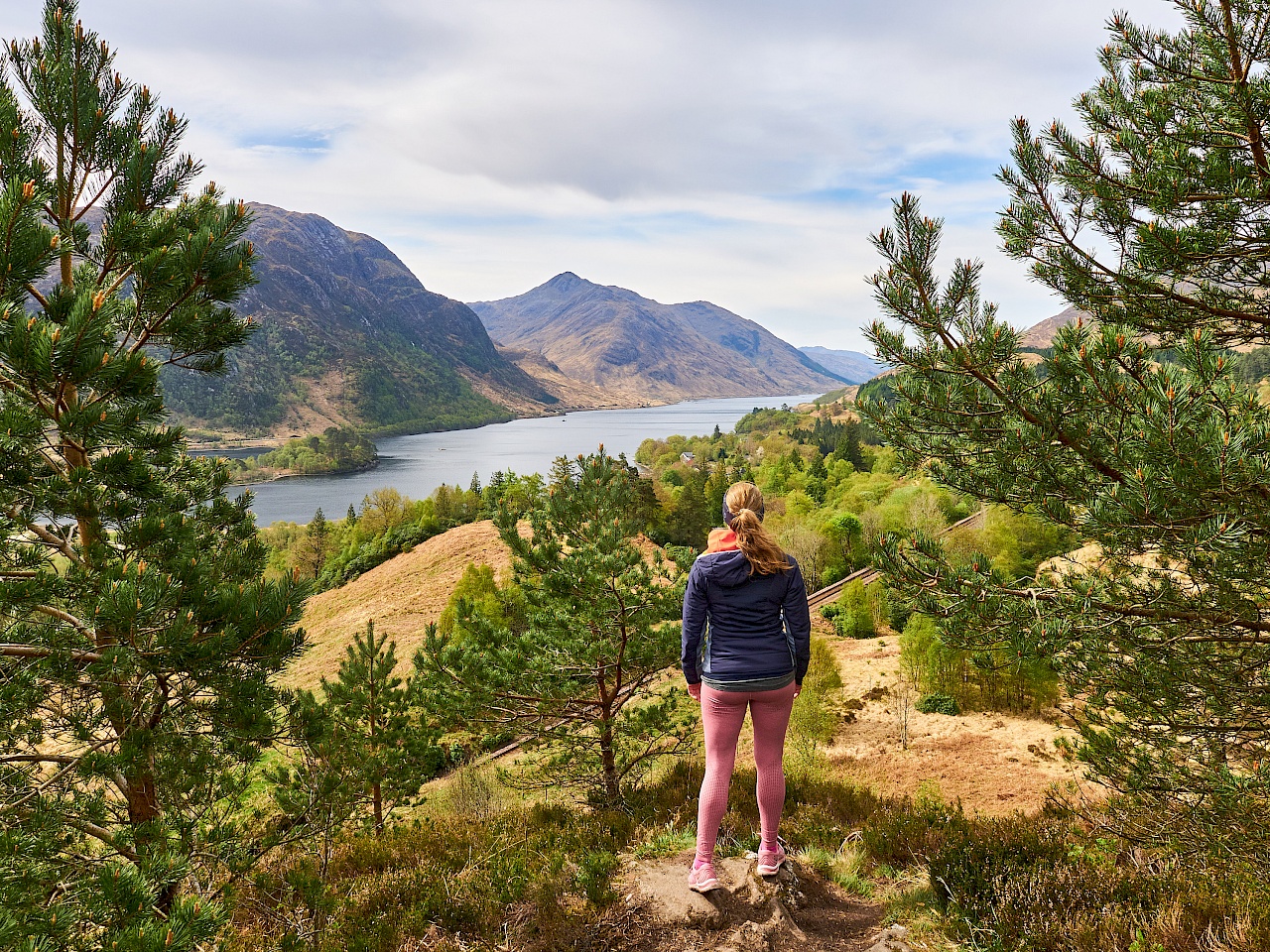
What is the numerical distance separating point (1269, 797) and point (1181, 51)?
4.48m

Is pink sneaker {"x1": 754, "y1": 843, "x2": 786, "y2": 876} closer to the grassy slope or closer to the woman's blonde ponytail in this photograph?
the woman's blonde ponytail

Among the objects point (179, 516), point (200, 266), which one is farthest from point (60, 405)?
point (200, 266)

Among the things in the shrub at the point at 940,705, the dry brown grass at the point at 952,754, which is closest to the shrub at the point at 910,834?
the dry brown grass at the point at 952,754

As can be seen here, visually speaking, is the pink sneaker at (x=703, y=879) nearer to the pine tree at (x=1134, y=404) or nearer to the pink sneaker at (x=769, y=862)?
the pink sneaker at (x=769, y=862)

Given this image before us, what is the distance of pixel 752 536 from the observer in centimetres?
314

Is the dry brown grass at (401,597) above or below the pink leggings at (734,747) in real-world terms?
below

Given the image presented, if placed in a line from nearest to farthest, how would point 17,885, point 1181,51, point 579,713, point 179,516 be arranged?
point 17,885
point 179,516
point 1181,51
point 579,713

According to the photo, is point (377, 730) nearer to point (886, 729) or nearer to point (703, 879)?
point (703, 879)

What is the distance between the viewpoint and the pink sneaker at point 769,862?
11.6ft

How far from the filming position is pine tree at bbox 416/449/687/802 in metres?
6.55

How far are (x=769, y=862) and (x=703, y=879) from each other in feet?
1.36

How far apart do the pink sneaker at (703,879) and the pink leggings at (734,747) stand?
48 mm

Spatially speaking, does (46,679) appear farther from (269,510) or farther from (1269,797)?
(269,510)

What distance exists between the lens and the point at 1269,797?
3551mm
